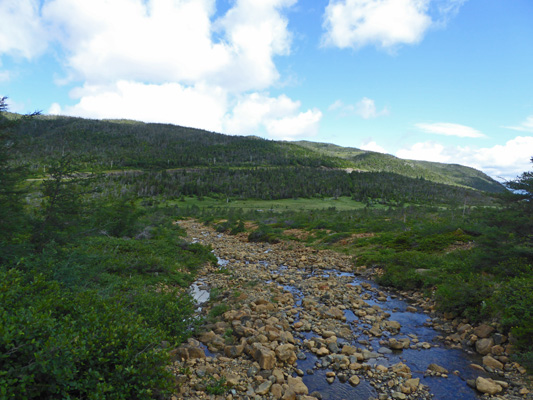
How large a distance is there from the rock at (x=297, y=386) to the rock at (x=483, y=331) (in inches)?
258

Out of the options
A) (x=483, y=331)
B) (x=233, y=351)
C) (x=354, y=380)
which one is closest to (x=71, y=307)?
(x=233, y=351)

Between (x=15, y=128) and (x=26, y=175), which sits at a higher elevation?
(x=15, y=128)

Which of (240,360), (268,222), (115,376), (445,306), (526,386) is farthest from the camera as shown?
(268,222)

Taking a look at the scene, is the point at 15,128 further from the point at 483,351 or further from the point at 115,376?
the point at 483,351

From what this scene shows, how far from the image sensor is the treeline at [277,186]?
332 feet

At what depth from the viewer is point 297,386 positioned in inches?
267

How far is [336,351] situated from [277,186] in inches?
4140

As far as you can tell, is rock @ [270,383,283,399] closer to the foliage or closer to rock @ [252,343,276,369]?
rock @ [252,343,276,369]

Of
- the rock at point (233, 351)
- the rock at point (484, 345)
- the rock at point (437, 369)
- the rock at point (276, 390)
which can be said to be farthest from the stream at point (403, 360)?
the rock at point (233, 351)

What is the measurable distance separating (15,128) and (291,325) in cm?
1241

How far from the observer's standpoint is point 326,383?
7.29 meters

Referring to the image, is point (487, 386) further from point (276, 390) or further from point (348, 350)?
point (276, 390)

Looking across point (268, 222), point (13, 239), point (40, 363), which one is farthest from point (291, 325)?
point (268, 222)

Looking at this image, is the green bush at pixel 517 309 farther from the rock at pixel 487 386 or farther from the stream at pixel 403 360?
the rock at pixel 487 386
